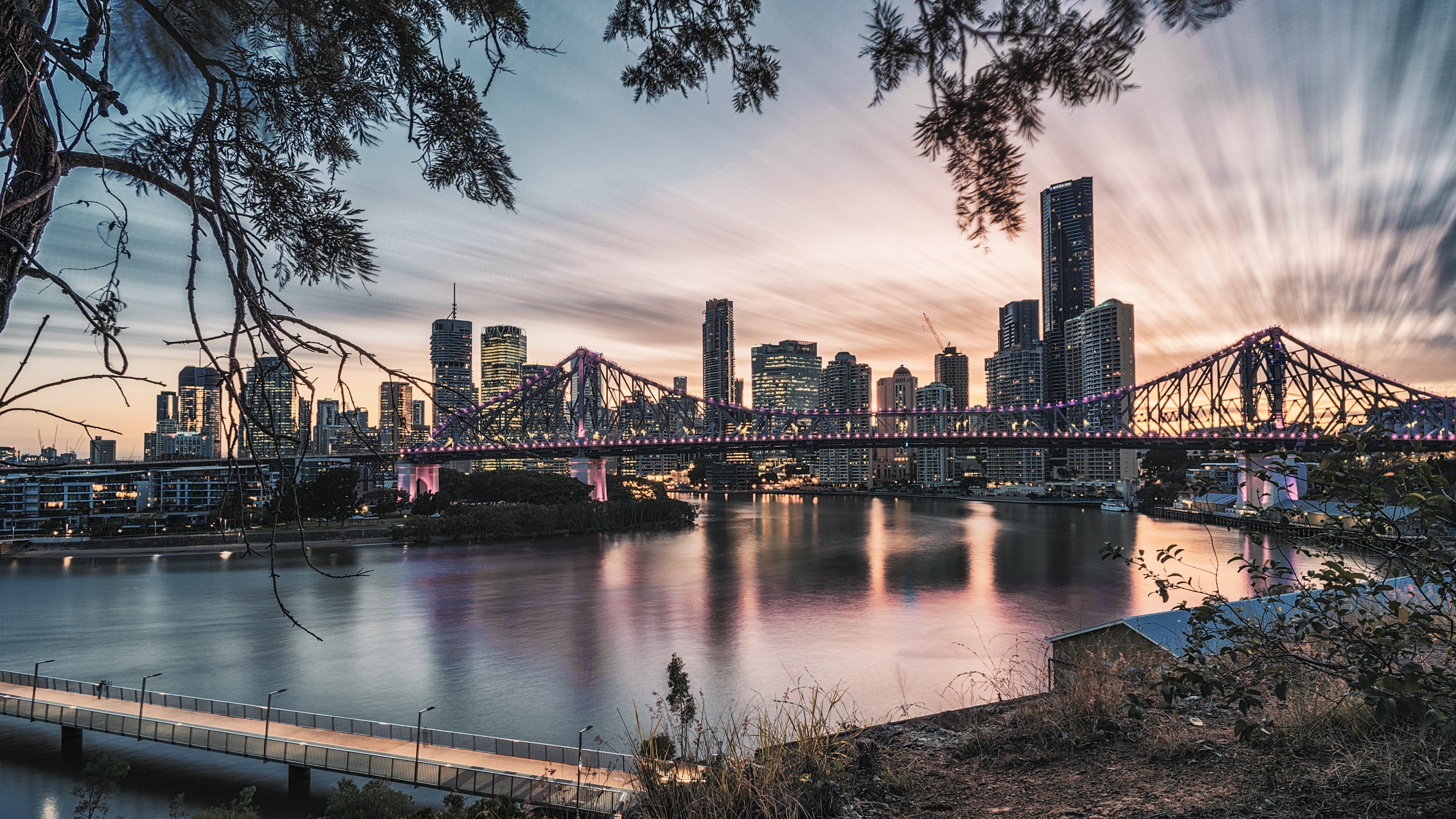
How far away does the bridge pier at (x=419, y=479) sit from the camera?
5812 centimetres

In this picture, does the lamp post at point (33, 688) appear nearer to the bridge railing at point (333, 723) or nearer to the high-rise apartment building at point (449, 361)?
the bridge railing at point (333, 723)

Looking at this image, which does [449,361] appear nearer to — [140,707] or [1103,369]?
[140,707]

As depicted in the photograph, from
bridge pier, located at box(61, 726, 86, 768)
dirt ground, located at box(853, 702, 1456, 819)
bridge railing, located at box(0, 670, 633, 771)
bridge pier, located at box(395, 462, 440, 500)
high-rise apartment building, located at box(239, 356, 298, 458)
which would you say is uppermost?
high-rise apartment building, located at box(239, 356, 298, 458)

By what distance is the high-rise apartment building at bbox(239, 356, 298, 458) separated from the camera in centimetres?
184

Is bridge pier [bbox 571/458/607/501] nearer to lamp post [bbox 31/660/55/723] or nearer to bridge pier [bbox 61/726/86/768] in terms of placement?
lamp post [bbox 31/660/55/723]

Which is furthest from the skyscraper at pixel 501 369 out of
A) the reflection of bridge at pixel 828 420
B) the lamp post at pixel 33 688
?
the lamp post at pixel 33 688

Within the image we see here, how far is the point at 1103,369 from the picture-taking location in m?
115

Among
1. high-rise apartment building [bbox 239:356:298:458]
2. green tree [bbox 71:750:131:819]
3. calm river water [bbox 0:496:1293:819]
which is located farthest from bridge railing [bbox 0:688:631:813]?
high-rise apartment building [bbox 239:356:298:458]

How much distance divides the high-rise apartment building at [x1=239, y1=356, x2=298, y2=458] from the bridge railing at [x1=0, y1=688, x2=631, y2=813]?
5.59m

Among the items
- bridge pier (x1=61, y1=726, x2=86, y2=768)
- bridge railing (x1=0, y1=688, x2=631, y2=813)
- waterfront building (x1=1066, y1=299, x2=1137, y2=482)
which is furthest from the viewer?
waterfront building (x1=1066, y1=299, x2=1137, y2=482)

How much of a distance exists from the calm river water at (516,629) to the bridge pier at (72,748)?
0.17 meters

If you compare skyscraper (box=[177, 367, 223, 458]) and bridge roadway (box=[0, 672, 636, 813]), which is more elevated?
skyscraper (box=[177, 367, 223, 458])

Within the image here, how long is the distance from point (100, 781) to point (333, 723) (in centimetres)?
337

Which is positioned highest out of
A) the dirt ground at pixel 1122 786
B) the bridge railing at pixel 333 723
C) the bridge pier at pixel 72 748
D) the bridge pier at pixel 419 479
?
the dirt ground at pixel 1122 786
